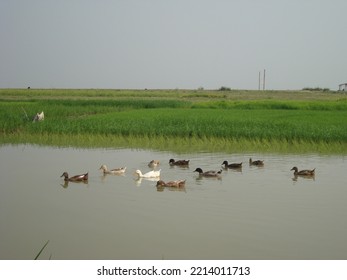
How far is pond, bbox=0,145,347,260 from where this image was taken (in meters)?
Result: 6.57

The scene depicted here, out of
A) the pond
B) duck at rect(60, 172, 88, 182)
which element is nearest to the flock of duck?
duck at rect(60, 172, 88, 182)

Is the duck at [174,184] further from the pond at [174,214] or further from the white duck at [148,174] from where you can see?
the white duck at [148,174]

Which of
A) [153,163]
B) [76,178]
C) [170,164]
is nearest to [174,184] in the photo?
[76,178]

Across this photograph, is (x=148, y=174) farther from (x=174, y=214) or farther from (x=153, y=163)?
(x=174, y=214)

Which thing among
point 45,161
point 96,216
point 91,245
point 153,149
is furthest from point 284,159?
point 91,245

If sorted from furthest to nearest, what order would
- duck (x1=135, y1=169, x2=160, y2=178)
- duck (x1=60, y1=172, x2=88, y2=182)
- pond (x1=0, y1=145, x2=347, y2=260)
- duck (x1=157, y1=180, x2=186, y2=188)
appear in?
duck (x1=135, y1=169, x2=160, y2=178)
duck (x1=60, y1=172, x2=88, y2=182)
duck (x1=157, y1=180, x2=186, y2=188)
pond (x1=0, y1=145, x2=347, y2=260)

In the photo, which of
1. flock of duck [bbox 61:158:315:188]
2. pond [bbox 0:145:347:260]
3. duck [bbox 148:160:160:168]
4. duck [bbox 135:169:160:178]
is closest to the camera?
pond [bbox 0:145:347:260]

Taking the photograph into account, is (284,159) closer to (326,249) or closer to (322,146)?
(322,146)

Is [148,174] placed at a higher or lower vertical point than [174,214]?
higher

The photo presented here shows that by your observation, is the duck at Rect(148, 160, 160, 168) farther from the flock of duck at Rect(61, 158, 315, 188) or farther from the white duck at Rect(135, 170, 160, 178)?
the white duck at Rect(135, 170, 160, 178)

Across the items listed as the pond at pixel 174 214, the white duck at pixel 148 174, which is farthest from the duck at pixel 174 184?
the white duck at pixel 148 174

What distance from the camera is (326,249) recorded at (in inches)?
260

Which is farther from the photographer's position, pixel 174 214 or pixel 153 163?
pixel 153 163

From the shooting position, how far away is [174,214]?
8.21 m
